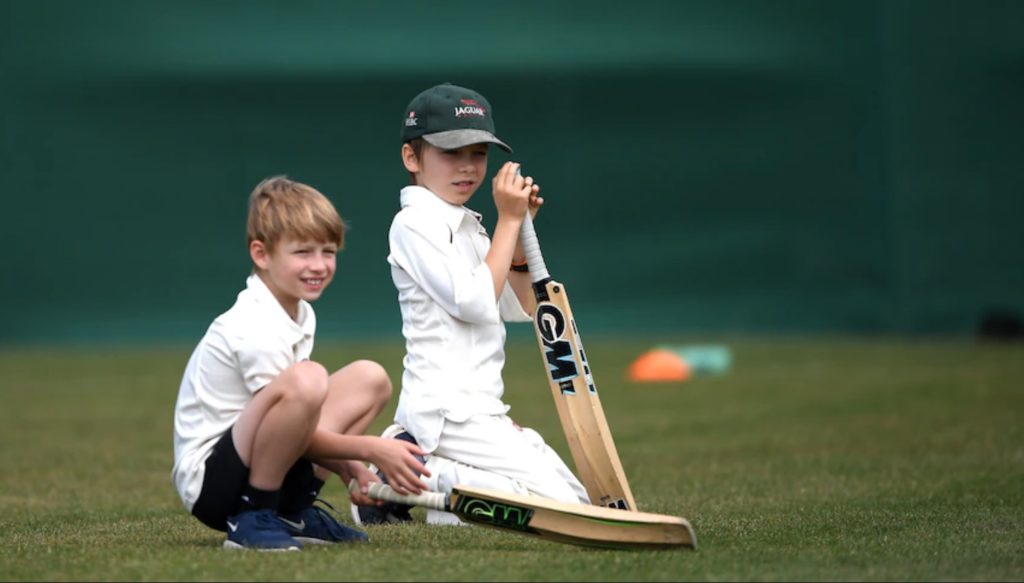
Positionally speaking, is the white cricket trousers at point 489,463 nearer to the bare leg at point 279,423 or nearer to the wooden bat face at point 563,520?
the wooden bat face at point 563,520

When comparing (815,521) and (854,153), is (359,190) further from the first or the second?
(815,521)

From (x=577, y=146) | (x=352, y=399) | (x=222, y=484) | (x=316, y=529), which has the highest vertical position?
(x=577, y=146)

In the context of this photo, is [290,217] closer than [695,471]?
Yes

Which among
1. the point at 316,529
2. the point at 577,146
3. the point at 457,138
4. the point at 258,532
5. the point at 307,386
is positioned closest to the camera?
the point at 307,386

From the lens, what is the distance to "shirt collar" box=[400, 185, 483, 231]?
3.88m

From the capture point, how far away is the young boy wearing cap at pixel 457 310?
3.75 meters

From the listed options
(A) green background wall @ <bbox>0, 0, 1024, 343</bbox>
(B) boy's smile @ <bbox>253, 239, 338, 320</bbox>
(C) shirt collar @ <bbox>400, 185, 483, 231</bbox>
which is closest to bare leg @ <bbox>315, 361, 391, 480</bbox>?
(B) boy's smile @ <bbox>253, 239, 338, 320</bbox>

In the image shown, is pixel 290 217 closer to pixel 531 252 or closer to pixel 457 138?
pixel 457 138

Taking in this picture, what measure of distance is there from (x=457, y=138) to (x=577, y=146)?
7307 mm

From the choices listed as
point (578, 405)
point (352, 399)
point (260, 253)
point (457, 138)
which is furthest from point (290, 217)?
point (578, 405)

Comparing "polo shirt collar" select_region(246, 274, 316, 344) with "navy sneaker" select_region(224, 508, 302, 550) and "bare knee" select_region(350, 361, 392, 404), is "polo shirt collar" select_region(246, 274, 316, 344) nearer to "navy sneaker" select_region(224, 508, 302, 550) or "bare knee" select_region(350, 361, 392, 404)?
"bare knee" select_region(350, 361, 392, 404)

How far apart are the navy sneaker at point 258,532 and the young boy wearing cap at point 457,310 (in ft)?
1.67

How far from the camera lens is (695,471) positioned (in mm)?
5582

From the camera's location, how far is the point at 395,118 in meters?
11.1
